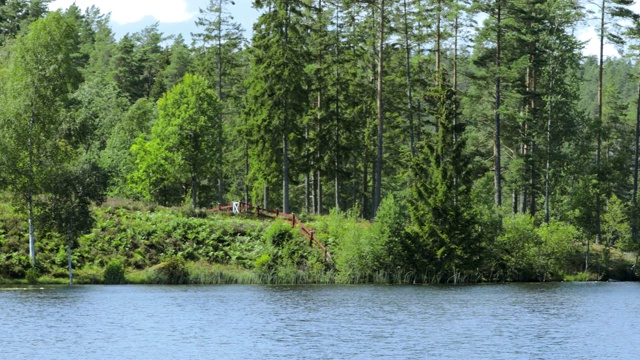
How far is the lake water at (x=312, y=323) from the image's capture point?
28297 mm

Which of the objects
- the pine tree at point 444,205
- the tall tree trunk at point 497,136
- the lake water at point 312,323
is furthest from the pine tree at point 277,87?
the lake water at point 312,323

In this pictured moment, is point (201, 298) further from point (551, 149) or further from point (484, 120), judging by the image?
point (484, 120)

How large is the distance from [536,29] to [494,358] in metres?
44.1

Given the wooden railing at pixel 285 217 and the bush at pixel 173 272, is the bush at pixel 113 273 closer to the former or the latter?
the bush at pixel 173 272

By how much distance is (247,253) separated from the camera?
5556cm

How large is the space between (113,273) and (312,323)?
1905 cm

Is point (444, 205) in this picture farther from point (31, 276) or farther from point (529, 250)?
point (31, 276)

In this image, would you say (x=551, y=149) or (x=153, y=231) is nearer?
(x=153, y=231)

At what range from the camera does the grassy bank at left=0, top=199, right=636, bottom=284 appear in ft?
169

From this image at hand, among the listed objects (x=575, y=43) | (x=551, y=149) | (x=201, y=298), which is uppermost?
(x=575, y=43)

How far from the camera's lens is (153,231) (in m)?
56.6

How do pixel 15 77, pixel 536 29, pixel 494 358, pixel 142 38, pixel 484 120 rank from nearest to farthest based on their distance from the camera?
pixel 494 358, pixel 15 77, pixel 536 29, pixel 484 120, pixel 142 38

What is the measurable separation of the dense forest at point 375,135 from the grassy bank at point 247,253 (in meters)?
0.21

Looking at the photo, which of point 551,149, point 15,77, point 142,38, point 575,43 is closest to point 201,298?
point 15,77
